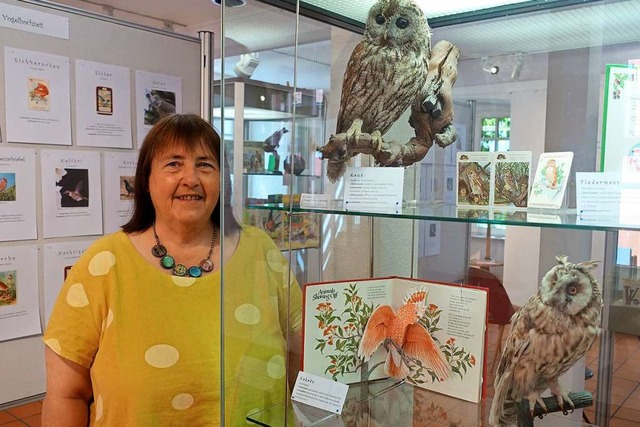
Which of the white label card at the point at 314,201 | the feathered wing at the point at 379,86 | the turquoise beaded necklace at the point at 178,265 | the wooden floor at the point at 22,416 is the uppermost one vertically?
the feathered wing at the point at 379,86

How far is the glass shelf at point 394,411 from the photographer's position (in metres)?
0.82

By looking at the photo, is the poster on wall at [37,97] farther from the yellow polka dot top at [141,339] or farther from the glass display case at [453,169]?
the glass display case at [453,169]

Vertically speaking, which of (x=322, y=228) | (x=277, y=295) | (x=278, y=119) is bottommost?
(x=277, y=295)

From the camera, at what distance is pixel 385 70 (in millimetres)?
917

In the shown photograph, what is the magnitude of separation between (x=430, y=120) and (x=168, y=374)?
0.71m

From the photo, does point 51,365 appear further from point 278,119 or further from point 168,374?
point 278,119

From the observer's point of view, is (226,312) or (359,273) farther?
(359,273)

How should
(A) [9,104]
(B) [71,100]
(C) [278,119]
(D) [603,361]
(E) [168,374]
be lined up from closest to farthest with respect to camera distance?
1. (D) [603,361]
2. (C) [278,119]
3. (E) [168,374]
4. (A) [9,104]
5. (B) [71,100]

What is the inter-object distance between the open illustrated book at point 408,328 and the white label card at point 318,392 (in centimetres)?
2

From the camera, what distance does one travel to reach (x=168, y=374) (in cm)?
111

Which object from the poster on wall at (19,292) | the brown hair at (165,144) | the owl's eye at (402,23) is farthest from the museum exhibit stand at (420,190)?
the poster on wall at (19,292)

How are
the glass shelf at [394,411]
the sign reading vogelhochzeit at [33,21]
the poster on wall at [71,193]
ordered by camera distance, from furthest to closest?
the poster on wall at [71,193] → the sign reading vogelhochzeit at [33,21] → the glass shelf at [394,411]

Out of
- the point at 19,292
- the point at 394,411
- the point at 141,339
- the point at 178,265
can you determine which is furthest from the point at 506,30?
the point at 19,292

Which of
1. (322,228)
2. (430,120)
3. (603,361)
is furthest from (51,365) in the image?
(603,361)
